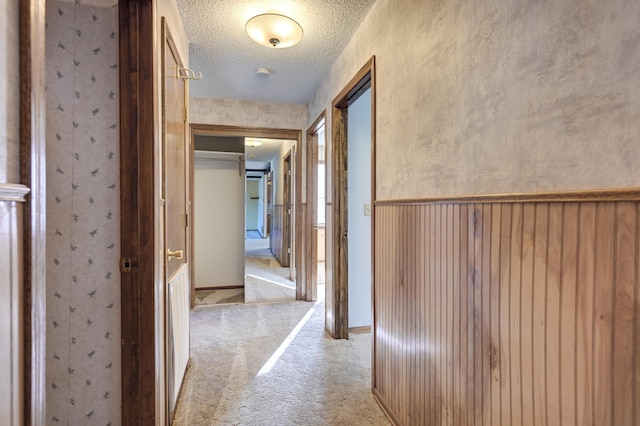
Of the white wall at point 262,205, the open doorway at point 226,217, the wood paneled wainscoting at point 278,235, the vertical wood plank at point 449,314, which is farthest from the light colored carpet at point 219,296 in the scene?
the white wall at point 262,205

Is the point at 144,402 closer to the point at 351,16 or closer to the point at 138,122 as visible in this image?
the point at 138,122

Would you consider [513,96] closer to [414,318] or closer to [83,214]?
[414,318]

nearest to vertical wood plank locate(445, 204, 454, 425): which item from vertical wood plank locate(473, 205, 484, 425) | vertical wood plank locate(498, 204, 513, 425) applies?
vertical wood plank locate(473, 205, 484, 425)

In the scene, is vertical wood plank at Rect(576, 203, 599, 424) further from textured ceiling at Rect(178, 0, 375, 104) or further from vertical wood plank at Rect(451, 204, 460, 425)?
textured ceiling at Rect(178, 0, 375, 104)

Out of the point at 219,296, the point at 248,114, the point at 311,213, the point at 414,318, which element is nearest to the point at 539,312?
the point at 414,318

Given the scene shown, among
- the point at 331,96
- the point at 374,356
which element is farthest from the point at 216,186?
the point at 374,356

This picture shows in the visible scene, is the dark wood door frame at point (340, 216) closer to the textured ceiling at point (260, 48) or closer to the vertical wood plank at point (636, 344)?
the textured ceiling at point (260, 48)

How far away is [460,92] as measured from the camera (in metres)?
1.15

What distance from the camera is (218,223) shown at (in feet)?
13.5

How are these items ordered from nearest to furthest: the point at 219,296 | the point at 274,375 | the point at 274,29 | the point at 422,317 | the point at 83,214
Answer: the point at 83,214 < the point at 422,317 < the point at 274,29 < the point at 274,375 < the point at 219,296

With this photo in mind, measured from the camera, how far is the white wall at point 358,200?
2.81m

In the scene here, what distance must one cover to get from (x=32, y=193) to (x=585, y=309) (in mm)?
1238

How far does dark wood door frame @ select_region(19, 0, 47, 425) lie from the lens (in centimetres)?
62

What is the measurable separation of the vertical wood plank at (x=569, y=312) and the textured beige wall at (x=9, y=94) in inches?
47.5
